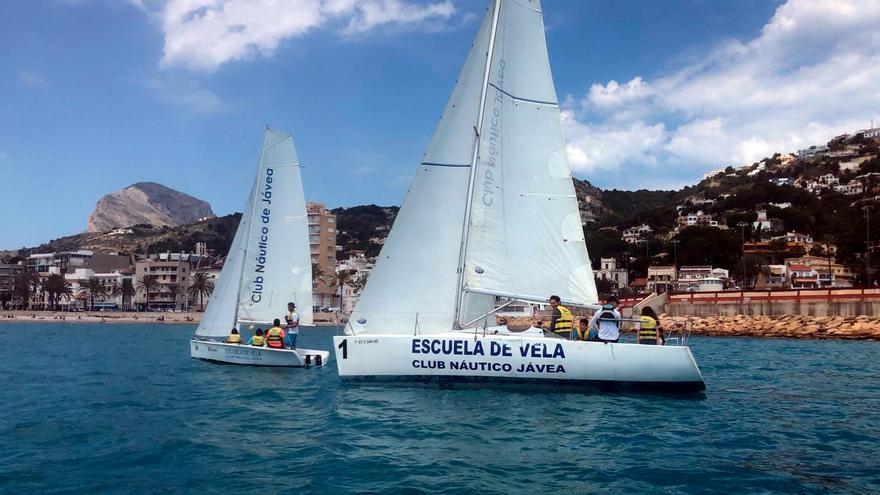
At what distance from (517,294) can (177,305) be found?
122 m

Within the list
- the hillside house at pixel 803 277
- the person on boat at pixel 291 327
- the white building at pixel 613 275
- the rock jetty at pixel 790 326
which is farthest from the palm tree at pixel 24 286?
the hillside house at pixel 803 277

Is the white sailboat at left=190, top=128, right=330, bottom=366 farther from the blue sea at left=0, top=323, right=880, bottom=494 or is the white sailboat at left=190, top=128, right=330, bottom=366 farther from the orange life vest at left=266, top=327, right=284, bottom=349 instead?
the blue sea at left=0, top=323, right=880, bottom=494

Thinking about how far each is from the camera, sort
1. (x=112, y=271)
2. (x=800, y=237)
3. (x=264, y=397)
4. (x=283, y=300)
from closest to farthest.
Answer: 1. (x=264, y=397)
2. (x=283, y=300)
3. (x=800, y=237)
4. (x=112, y=271)

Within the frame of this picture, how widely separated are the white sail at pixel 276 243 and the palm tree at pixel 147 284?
106 metres

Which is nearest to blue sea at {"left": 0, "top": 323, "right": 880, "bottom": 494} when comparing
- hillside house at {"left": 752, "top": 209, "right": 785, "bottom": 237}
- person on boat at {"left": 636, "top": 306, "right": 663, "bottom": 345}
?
person on boat at {"left": 636, "top": 306, "right": 663, "bottom": 345}

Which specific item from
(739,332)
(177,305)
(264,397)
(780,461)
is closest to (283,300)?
(264,397)

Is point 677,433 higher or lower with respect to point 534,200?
lower

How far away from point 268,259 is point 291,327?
116 inches

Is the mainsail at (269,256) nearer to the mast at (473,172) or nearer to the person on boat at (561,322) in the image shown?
the mast at (473,172)

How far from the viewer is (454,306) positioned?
15.4m

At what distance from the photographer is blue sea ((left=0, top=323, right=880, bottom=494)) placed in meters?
8.11

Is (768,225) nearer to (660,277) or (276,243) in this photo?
(660,277)

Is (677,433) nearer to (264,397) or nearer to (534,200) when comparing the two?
(534,200)

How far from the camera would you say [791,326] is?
154 ft
